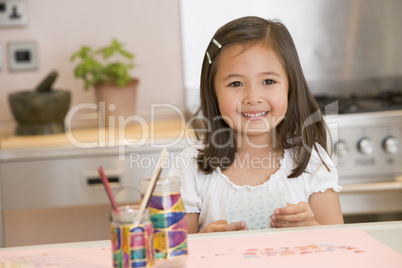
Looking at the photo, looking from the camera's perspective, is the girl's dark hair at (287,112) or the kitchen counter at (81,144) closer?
the girl's dark hair at (287,112)

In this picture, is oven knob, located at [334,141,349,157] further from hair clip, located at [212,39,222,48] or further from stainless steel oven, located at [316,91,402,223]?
hair clip, located at [212,39,222,48]

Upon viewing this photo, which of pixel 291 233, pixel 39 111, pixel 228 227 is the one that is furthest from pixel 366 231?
pixel 39 111

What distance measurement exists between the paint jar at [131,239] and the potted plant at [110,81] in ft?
5.08

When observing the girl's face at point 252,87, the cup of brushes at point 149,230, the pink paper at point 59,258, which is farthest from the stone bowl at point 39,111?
the cup of brushes at point 149,230

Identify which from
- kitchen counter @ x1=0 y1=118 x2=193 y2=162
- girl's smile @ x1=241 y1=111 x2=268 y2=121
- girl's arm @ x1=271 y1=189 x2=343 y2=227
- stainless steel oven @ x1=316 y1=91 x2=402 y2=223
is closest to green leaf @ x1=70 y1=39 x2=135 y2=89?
kitchen counter @ x1=0 y1=118 x2=193 y2=162

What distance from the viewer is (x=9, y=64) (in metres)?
2.49

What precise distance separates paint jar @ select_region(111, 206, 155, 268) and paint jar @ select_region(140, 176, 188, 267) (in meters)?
0.04

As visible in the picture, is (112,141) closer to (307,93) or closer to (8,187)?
(8,187)

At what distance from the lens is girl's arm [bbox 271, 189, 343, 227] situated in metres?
1.21

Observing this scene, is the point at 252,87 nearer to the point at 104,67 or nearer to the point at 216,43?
the point at 216,43

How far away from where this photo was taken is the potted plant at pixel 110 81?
7.59 feet

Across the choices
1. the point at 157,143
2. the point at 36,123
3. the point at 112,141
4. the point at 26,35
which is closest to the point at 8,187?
the point at 36,123

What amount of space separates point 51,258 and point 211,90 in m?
0.64

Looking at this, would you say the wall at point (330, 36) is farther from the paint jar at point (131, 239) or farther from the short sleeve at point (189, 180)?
the paint jar at point (131, 239)
